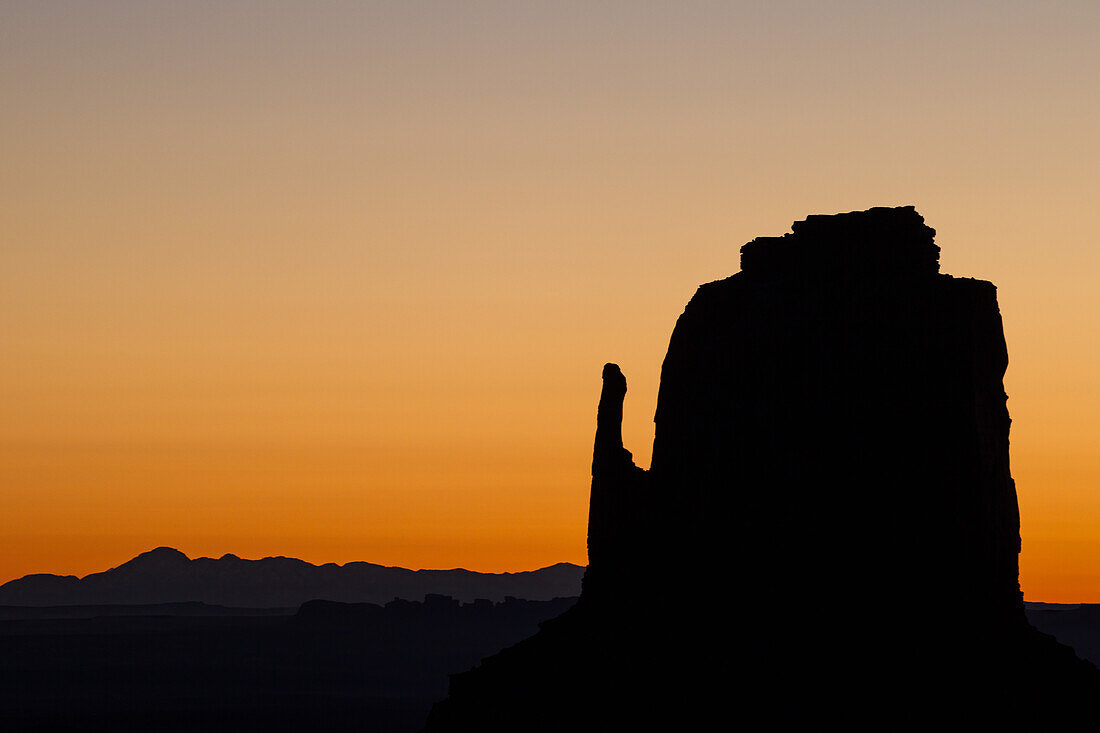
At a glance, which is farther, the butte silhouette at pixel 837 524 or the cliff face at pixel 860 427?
the cliff face at pixel 860 427

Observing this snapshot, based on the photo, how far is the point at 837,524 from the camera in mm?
62344

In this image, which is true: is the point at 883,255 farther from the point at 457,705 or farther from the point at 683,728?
the point at 457,705

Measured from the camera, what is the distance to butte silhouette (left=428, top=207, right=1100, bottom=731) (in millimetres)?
59656

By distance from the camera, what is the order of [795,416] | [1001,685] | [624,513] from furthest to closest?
1. [624,513]
2. [795,416]
3. [1001,685]

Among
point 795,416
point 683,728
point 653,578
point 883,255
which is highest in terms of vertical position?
point 883,255

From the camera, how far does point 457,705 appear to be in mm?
69688

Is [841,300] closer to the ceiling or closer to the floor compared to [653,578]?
closer to the ceiling

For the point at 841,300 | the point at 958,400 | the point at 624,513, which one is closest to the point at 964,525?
the point at 958,400

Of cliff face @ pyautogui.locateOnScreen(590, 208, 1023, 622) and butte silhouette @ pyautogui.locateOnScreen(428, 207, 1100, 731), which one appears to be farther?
cliff face @ pyautogui.locateOnScreen(590, 208, 1023, 622)

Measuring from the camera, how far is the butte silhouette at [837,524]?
196ft

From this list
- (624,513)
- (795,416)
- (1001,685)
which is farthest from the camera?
(624,513)

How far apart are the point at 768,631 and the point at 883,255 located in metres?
13.4

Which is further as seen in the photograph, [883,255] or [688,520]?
[688,520]

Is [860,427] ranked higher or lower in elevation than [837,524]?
higher
